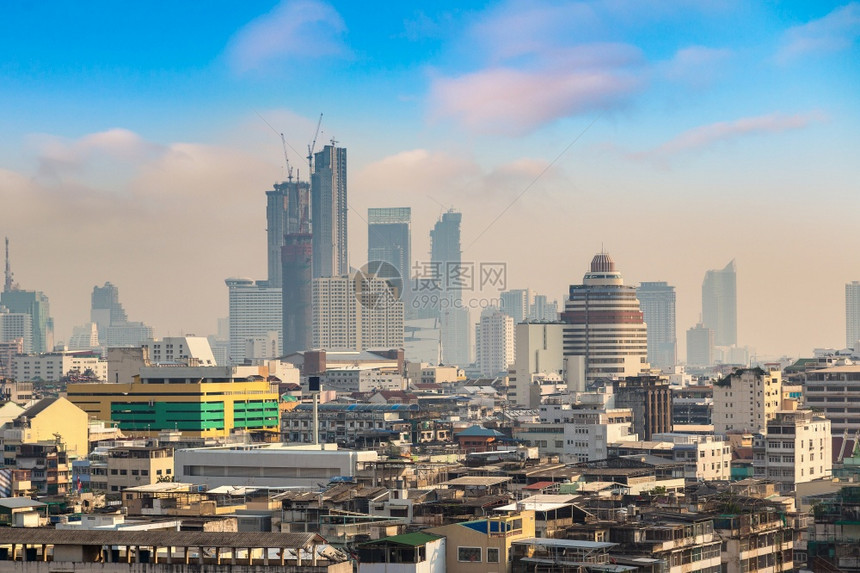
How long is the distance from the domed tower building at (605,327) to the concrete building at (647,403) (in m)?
52.6

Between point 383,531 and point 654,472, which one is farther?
point 654,472

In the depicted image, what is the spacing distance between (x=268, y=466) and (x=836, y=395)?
53.8m

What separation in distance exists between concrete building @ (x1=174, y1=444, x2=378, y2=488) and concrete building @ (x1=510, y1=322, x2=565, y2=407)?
101 meters

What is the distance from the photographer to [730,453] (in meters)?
83.6

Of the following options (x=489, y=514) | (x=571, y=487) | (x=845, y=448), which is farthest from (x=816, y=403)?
(x=489, y=514)

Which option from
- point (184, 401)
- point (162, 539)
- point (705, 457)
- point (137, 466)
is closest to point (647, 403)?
point (184, 401)

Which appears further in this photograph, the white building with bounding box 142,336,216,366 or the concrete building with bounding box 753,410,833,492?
the white building with bounding box 142,336,216,366

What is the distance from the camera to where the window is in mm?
33750

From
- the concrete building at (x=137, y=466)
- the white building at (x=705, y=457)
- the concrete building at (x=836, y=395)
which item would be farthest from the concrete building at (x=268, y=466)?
the concrete building at (x=836, y=395)

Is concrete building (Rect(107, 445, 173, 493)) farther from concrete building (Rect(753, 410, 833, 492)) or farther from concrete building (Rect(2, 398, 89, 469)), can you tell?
concrete building (Rect(753, 410, 833, 492))

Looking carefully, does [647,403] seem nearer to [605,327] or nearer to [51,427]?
[51,427]

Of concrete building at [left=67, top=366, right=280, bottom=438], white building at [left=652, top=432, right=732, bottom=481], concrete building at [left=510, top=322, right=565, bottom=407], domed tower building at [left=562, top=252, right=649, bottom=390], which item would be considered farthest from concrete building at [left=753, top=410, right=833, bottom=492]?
domed tower building at [left=562, top=252, right=649, bottom=390]

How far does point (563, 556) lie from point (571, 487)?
16198 millimetres

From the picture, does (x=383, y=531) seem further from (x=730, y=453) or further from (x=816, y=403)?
(x=816, y=403)
